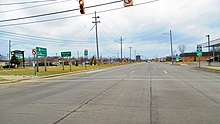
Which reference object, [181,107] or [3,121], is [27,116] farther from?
[181,107]

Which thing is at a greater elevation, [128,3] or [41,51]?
[128,3]

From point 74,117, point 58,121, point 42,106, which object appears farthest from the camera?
point 42,106

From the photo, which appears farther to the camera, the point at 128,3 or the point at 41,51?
the point at 41,51

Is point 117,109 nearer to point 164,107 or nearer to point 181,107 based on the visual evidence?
point 164,107

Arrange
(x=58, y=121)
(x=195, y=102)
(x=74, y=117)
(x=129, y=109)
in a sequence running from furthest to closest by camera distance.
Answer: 1. (x=195, y=102)
2. (x=129, y=109)
3. (x=74, y=117)
4. (x=58, y=121)

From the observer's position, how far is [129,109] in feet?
27.2

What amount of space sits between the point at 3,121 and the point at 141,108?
441 cm

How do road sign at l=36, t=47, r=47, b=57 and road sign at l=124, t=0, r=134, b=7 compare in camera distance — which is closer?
road sign at l=124, t=0, r=134, b=7

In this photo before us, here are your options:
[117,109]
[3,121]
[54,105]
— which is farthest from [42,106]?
[117,109]

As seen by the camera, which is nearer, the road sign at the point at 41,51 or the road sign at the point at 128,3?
the road sign at the point at 128,3

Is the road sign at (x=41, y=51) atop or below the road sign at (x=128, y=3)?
below

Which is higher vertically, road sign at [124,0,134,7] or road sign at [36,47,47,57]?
road sign at [124,0,134,7]

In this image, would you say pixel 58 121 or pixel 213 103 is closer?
pixel 58 121

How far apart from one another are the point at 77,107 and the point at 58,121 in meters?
2.03
